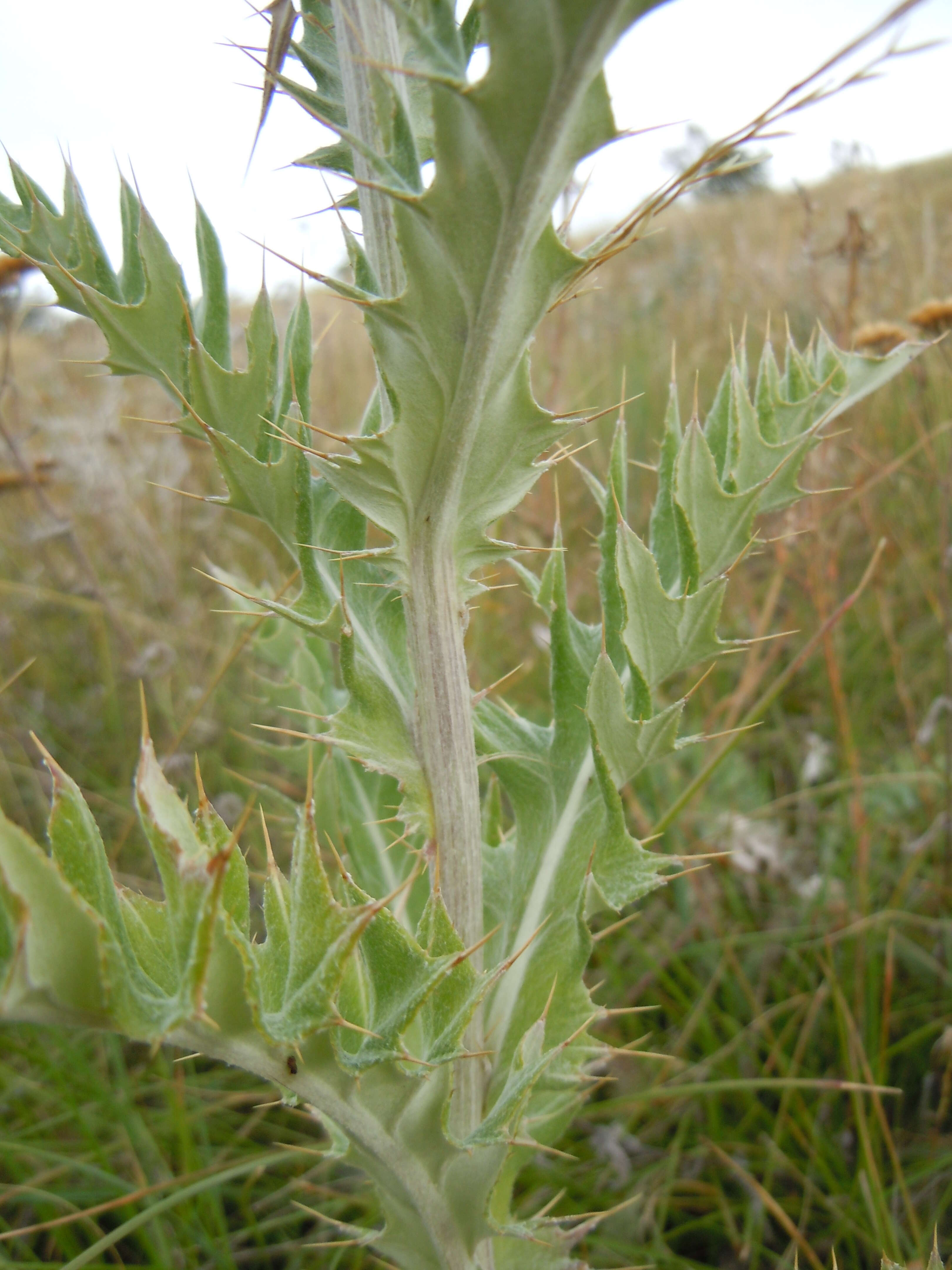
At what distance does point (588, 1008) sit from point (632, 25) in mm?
948

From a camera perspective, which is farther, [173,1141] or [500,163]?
[173,1141]

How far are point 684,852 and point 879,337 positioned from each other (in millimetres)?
1411

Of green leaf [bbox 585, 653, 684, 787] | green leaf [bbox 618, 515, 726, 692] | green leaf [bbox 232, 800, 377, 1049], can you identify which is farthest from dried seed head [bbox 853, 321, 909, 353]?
green leaf [bbox 232, 800, 377, 1049]

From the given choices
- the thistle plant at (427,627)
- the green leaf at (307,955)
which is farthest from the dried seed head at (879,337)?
the green leaf at (307,955)

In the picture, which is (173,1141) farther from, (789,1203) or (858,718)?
(858,718)

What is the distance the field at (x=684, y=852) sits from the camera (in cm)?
164

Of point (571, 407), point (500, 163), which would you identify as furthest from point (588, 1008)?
point (571, 407)

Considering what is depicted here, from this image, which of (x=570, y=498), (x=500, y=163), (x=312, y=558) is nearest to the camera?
(x=500, y=163)

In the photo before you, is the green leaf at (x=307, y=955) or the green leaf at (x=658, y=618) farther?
the green leaf at (x=658, y=618)

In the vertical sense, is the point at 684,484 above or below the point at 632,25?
below

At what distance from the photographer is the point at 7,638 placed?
A: 3.27 meters

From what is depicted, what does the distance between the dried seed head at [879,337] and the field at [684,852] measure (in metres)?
0.09

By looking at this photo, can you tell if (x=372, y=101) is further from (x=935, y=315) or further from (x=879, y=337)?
(x=879, y=337)

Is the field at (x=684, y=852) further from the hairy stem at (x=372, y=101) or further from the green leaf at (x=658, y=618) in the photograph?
the hairy stem at (x=372, y=101)
